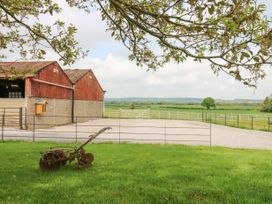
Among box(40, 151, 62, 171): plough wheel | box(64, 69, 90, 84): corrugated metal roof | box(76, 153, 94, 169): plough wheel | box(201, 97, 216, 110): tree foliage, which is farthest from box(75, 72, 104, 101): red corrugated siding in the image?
box(201, 97, 216, 110): tree foliage

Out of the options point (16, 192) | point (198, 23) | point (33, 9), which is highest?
point (33, 9)

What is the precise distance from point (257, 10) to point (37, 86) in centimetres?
3162

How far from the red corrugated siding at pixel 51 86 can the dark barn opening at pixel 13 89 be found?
1.20 m

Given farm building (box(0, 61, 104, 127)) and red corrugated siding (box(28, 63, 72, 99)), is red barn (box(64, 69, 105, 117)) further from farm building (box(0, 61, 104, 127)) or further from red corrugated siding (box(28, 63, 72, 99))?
red corrugated siding (box(28, 63, 72, 99))

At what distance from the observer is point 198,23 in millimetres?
6133

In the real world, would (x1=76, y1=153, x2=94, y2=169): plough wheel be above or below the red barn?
below

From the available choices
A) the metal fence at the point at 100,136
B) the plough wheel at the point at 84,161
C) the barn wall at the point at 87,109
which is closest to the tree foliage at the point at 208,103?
the barn wall at the point at 87,109

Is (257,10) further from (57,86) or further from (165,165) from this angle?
(57,86)

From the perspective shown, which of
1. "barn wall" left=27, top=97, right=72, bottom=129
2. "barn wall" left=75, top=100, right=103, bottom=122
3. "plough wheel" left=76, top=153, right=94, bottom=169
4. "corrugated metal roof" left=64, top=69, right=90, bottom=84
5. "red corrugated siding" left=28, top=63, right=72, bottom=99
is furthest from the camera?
"barn wall" left=75, top=100, right=103, bottom=122

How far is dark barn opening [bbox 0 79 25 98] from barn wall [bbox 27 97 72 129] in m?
1.66

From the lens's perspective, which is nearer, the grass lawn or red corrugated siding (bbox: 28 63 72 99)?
the grass lawn

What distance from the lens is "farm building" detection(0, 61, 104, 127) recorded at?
111ft

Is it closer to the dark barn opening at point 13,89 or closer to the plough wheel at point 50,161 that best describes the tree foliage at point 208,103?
the dark barn opening at point 13,89

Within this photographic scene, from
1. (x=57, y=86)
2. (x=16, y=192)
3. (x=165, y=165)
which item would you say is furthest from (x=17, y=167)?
(x=57, y=86)
